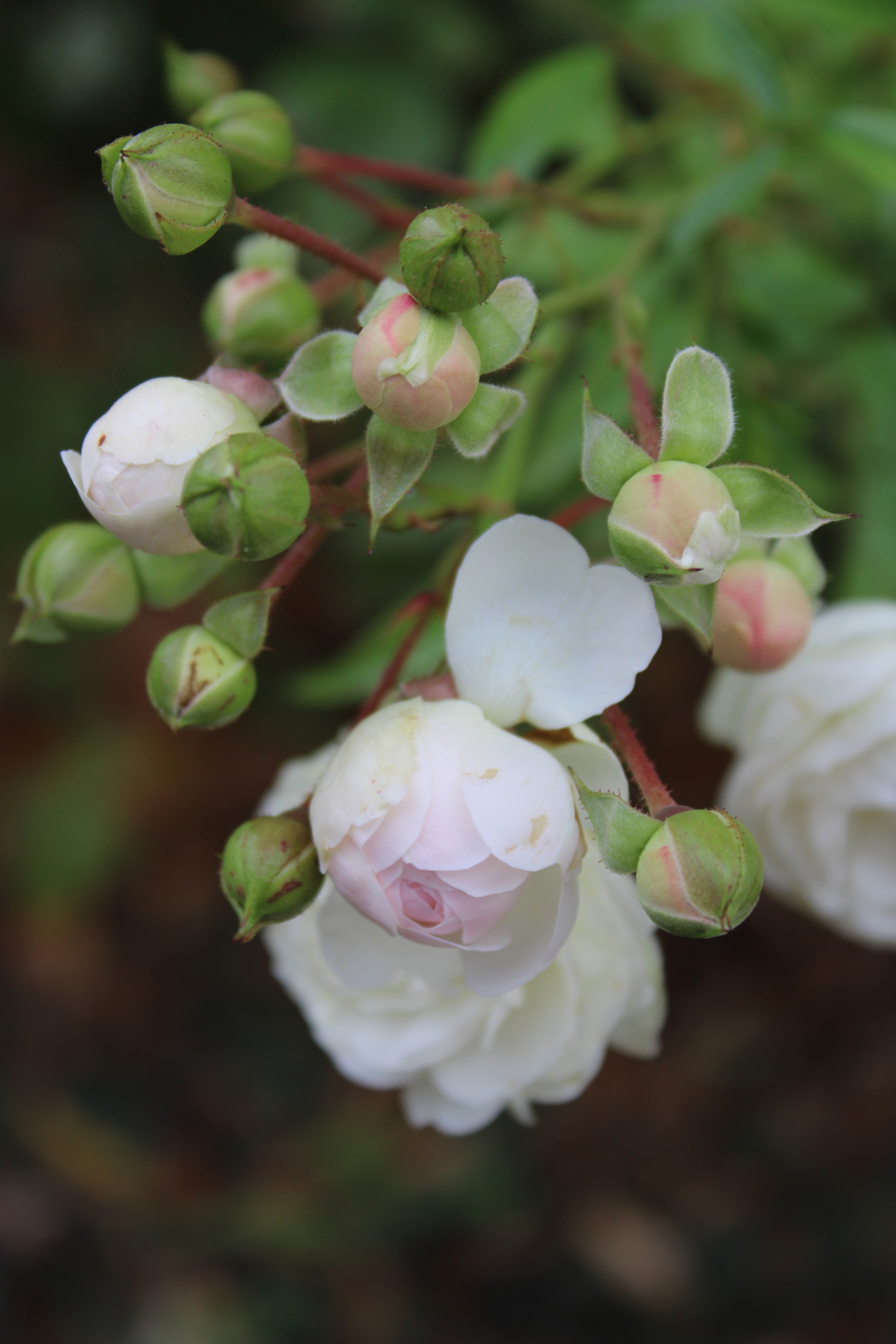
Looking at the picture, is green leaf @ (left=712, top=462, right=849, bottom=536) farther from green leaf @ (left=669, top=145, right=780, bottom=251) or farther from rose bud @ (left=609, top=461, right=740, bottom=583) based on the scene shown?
green leaf @ (left=669, top=145, right=780, bottom=251)

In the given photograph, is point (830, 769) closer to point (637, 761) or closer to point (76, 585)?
point (637, 761)

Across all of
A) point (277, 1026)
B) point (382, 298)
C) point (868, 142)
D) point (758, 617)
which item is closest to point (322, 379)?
point (382, 298)

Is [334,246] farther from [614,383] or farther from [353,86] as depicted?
[353,86]

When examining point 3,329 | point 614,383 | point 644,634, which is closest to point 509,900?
point 644,634

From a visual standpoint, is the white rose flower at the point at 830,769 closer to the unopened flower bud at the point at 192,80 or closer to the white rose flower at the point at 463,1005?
the white rose flower at the point at 463,1005

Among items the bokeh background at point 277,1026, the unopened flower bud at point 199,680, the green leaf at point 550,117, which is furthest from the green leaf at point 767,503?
the bokeh background at point 277,1026

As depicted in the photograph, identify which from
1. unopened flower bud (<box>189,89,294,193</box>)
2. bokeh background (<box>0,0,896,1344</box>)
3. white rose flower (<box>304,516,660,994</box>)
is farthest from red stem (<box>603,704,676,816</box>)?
bokeh background (<box>0,0,896,1344</box>)
